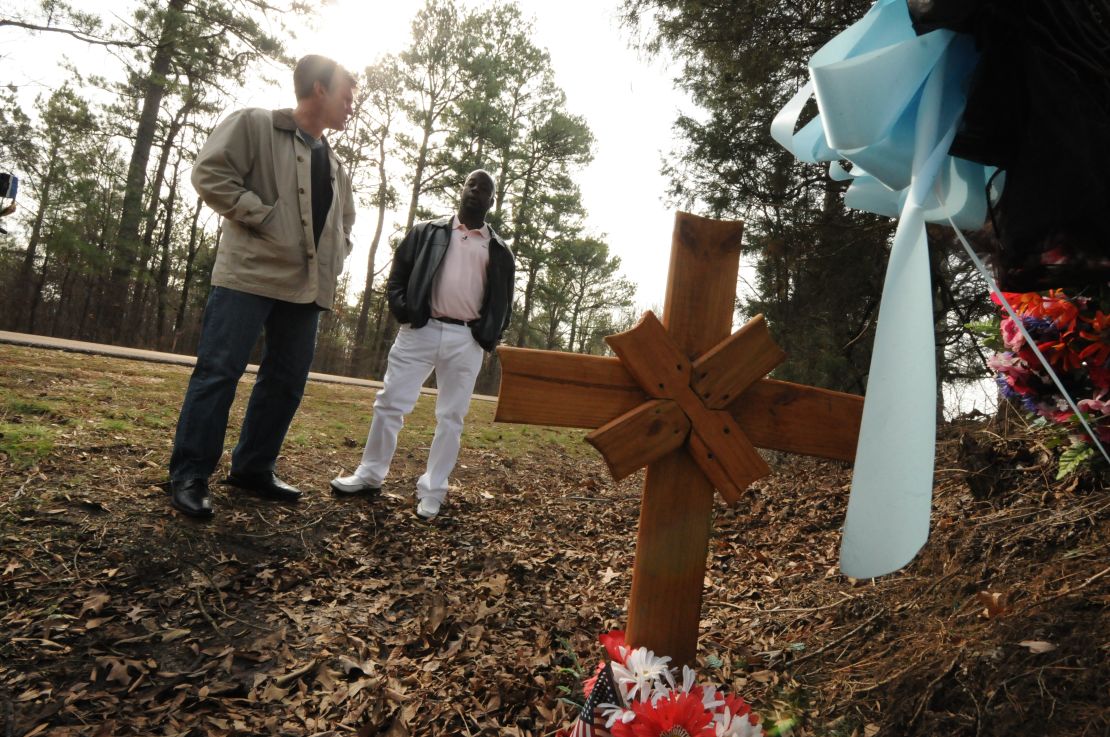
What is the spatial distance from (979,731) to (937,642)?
0.33 meters

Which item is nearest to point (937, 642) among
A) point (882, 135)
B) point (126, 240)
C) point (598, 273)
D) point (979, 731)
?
point (979, 731)

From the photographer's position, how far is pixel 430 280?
366 centimetres

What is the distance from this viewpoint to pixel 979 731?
4.37 ft

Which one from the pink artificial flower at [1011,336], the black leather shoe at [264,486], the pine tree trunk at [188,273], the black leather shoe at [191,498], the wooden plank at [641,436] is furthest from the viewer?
the pine tree trunk at [188,273]

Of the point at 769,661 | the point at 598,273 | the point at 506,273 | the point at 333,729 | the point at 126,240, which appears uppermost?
the point at 598,273

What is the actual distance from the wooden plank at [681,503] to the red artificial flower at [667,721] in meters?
0.18

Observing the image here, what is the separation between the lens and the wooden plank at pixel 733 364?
4.85 feet

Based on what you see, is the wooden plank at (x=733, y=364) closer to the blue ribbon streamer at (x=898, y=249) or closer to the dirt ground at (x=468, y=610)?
the blue ribbon streamer at (x=898, y=249)

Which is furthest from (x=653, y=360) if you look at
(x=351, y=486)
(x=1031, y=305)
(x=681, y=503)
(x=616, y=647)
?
(x=351, y=486)

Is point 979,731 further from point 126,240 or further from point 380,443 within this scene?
point 126,240

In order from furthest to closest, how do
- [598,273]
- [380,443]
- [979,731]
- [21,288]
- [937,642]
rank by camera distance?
[598,273], [21,288], [380,443], [937,642], [979,731]

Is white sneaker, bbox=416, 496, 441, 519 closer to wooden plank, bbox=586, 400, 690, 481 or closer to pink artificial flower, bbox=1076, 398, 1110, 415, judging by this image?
wooden plank, bbox=586, 400, 690, 481

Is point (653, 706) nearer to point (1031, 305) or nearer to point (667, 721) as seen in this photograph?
point (667, 721)

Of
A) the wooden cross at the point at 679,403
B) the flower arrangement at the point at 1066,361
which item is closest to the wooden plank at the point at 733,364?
the wooden cross at the point at 679,403
